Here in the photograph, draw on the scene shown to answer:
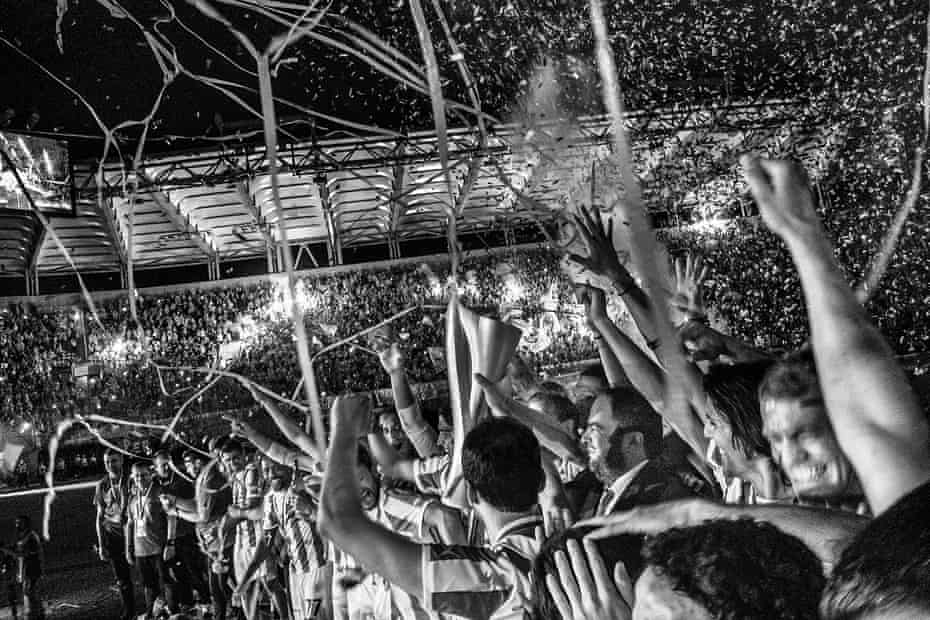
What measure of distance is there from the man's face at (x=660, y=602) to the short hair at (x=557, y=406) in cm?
251

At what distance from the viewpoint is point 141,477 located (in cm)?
880

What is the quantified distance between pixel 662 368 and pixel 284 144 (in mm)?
12211

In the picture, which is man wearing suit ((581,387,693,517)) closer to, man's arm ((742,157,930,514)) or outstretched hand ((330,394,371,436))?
outstretched hand ((330,394,371,436))

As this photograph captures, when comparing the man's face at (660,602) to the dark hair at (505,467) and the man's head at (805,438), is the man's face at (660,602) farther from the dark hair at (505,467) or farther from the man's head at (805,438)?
the dark hair at (505,467)

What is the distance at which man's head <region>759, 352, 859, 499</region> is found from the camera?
191 cm

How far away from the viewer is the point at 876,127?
492 inches

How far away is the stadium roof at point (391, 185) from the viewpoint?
46.5 feet

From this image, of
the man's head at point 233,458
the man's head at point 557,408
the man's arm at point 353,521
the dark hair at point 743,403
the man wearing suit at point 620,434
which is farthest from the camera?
the man's head at point 233,458

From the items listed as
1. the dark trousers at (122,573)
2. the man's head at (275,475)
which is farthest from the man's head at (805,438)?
the dark trousers at (122,573)

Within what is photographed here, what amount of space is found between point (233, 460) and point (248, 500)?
68 centimetres

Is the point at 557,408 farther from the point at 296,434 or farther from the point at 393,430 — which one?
the point at 393,430

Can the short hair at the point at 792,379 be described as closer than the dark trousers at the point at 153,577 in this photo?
Yes

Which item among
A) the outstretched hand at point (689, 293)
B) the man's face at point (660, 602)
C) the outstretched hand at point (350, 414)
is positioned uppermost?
the outstretched hand at point (689, 293)

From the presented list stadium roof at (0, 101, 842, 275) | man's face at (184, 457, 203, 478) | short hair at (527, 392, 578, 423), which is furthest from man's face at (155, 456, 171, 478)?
short hair at (527, 392, 578, 423)
